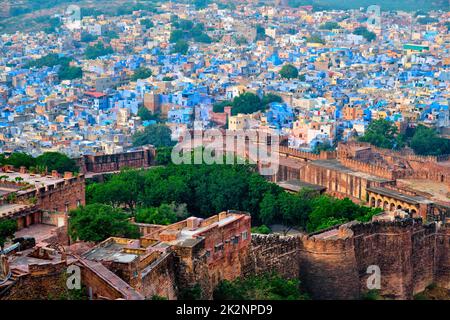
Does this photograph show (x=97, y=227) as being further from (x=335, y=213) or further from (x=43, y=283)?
(x=335, y=213)

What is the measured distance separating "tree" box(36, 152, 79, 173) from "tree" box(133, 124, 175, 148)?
35.3ft

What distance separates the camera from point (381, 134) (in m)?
36.2

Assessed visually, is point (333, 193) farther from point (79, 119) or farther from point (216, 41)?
point (216, 41)

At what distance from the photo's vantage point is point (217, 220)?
1380cm

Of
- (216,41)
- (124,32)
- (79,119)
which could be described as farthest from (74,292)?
(124,32)

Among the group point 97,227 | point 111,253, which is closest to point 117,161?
point 97,227

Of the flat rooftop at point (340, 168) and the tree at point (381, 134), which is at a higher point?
the flat rooftop at point (340, 168)

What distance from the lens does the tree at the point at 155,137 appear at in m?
36.9

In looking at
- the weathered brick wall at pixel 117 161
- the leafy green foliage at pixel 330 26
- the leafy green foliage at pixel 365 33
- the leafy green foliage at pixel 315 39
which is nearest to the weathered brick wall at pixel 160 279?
the weathered brick wall at pixel 117 161

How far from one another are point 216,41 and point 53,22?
16.8 meters

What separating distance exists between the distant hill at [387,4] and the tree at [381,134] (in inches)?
2531

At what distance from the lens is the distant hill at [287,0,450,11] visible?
326 ft

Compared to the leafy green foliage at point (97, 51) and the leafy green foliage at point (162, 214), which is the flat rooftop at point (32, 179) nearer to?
the leafy green foliage at point (162, 214)

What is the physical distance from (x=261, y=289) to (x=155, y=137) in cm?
2468
